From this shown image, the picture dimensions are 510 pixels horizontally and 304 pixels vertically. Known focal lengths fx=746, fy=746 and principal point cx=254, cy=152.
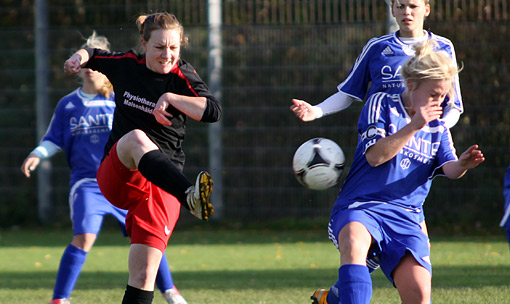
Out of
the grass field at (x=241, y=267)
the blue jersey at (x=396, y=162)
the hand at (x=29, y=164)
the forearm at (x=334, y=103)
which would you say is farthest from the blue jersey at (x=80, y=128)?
the blue jersey at (x=396, y=162)

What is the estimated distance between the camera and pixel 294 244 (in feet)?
30.6

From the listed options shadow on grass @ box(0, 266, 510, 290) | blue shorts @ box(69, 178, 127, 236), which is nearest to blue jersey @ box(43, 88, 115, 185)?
blue shorts @ box(69, 178, 127, 236)

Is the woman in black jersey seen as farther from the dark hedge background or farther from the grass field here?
the dark hedge background

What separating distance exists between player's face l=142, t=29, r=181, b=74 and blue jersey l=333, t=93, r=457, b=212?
1.13 m

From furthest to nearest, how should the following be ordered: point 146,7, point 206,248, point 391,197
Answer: point 146,7
point 206,248
point 391,197

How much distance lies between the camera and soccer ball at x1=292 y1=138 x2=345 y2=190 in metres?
4.14

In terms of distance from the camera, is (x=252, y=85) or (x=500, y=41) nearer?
(x=500, y=41)

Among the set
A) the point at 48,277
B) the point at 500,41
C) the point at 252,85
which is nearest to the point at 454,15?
the point at 500,41

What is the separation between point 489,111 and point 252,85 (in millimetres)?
3337

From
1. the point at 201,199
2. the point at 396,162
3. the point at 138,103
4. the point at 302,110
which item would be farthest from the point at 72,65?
the point at 396,162

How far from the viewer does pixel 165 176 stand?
3.88 m

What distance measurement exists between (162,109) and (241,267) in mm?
3816

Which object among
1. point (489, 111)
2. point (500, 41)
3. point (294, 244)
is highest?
point (500, 41)

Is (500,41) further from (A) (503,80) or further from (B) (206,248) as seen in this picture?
(B) (206,248)
